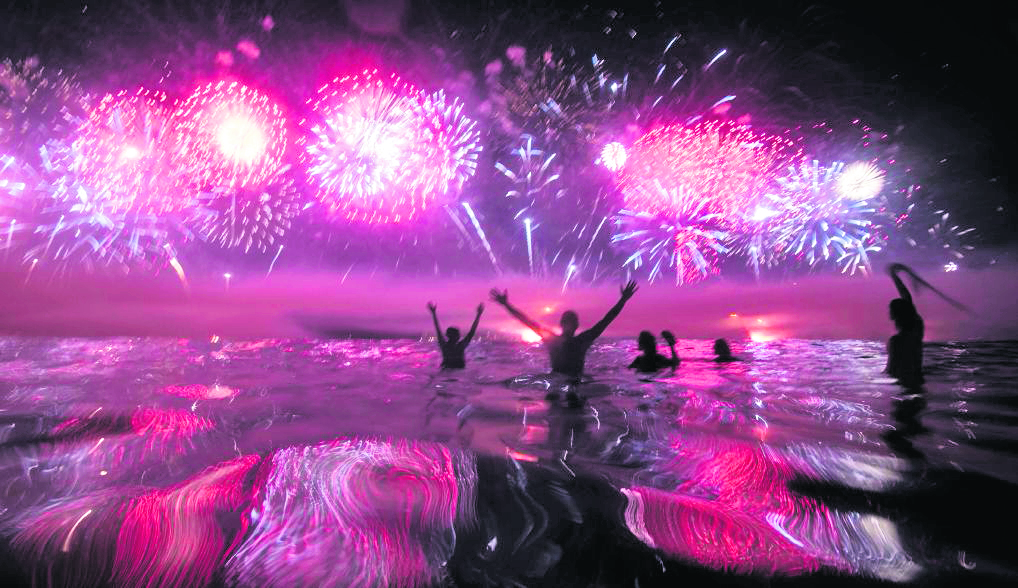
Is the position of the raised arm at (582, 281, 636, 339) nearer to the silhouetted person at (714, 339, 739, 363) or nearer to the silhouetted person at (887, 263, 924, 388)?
the silhouetted person at (887, 263, 924, 388)

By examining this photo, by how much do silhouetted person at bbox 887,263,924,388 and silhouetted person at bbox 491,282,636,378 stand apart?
445 centimetres

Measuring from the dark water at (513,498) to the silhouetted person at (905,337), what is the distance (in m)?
1.66

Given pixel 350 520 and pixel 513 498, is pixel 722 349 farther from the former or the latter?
pixel 350 520

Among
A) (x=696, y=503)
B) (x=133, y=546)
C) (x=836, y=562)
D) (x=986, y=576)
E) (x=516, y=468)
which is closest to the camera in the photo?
(x=986, y=576)

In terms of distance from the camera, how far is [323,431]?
5340mm

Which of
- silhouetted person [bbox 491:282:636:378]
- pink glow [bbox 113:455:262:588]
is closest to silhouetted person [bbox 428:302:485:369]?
silhouetted person [bbox 491:282:636:378]

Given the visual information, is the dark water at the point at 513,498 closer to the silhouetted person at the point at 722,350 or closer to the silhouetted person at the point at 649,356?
the silhouetted person at the point at 649,356

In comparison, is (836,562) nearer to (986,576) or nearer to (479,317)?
(986,576)

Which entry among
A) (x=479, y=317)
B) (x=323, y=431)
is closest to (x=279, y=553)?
(x=323, y=431)

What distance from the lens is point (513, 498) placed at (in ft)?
9.89

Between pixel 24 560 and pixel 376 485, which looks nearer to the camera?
pixel 24 560

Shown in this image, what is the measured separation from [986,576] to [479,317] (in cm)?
923

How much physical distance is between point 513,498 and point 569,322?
20.7ft

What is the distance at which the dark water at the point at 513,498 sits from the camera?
2146mm
